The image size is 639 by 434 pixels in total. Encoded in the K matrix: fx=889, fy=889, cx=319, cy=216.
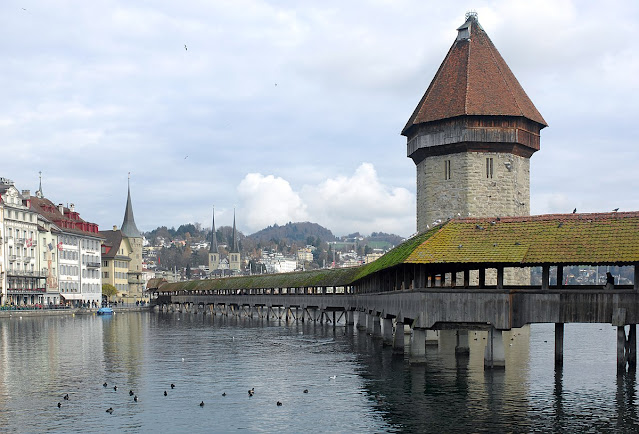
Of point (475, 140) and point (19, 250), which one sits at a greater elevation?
point (475, 140)

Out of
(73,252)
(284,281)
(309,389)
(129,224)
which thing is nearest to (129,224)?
(129,224)

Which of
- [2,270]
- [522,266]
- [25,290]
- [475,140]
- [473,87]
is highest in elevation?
[473,87]

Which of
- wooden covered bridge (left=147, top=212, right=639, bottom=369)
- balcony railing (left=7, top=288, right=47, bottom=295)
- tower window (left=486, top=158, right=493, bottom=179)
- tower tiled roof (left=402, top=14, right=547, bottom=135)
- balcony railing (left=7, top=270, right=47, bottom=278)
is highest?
tower tiled roof (left=402, top=14, right=547, bottom=135)

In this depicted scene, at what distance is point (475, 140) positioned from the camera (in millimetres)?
66562

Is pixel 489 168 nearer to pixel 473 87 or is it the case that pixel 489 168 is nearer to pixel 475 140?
pixel 475 140

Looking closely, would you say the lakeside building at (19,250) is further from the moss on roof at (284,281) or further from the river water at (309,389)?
the river water at (309,389)

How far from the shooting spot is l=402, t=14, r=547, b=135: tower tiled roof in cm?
6706

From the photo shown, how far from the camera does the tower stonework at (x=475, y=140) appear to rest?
66.8 m

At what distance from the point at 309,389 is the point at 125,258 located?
429 feet

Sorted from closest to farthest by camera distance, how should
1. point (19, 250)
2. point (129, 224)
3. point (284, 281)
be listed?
1. point (284, 281)
2. point (19, 250)
3. point (129, 224)

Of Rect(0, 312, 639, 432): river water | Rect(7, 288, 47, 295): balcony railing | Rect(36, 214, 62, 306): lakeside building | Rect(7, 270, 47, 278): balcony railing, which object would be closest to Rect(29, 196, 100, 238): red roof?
Rect(36, 214, 62, 306): lakeside building

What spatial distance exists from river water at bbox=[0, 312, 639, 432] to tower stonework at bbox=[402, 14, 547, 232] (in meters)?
17.5

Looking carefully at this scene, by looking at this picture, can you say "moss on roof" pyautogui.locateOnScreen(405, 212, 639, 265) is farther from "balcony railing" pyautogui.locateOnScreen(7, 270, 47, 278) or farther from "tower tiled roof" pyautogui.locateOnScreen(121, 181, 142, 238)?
"tower tiled roof" pyautogui.locateOnScreen(121, 181, 142, 238)

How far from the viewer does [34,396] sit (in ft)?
100
